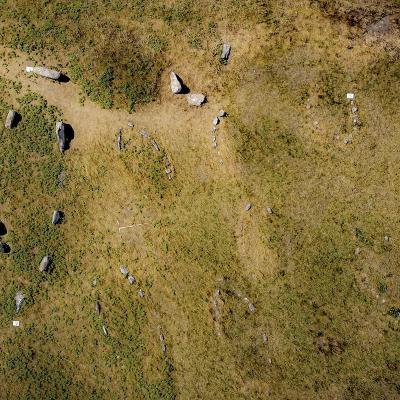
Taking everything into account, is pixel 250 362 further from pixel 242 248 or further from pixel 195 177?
pixel 195 177

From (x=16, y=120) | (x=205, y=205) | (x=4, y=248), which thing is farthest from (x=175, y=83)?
(x=4, y=248)

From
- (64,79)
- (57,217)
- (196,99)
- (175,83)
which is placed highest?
(175,83)

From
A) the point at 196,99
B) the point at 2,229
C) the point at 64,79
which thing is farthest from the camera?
the point at 64,79

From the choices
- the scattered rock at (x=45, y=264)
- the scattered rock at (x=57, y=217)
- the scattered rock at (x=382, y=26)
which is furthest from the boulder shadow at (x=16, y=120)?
the scattered rock at (x=382, y=26)

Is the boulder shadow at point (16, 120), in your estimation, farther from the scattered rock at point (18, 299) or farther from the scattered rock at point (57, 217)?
the scattered rock at point (18, 299)

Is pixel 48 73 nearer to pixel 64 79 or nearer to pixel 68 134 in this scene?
pixel 64 79

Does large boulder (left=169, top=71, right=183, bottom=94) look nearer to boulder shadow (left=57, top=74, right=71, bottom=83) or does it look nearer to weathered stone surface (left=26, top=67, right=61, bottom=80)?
boulder shadow (left=57, top=74, right=71, bottom=83)
